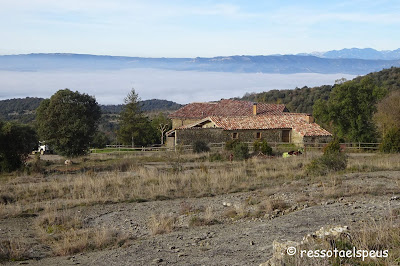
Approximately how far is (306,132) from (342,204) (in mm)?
24961

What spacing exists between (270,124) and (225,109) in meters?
10.2

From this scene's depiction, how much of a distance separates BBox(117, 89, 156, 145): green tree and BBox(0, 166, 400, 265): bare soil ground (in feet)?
111

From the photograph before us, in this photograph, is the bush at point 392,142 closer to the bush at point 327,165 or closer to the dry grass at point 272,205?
the bush at point 327,165

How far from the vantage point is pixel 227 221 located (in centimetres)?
1054

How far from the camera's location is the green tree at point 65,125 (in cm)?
3177

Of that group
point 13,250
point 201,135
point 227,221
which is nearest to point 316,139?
point 201,135

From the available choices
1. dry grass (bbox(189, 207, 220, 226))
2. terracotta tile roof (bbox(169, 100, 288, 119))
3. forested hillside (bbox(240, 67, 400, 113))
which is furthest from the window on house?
dry grass (bbox(189, 207, 220, 226))

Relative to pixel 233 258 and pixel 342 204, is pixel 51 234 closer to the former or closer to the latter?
pixel 233 258

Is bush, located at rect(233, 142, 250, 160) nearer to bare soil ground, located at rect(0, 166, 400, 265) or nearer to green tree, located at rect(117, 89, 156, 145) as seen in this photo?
bare soil ground, located at rect(0, 166, 400, 265)

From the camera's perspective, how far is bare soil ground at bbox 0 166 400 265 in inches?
301

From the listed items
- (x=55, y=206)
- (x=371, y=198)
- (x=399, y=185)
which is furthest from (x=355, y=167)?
(x=55, y=206)

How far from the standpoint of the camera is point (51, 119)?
108 ft

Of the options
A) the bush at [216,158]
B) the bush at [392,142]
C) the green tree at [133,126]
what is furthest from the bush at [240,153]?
the green tree at [133,126]

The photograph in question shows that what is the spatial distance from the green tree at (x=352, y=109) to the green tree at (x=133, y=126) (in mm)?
19698
